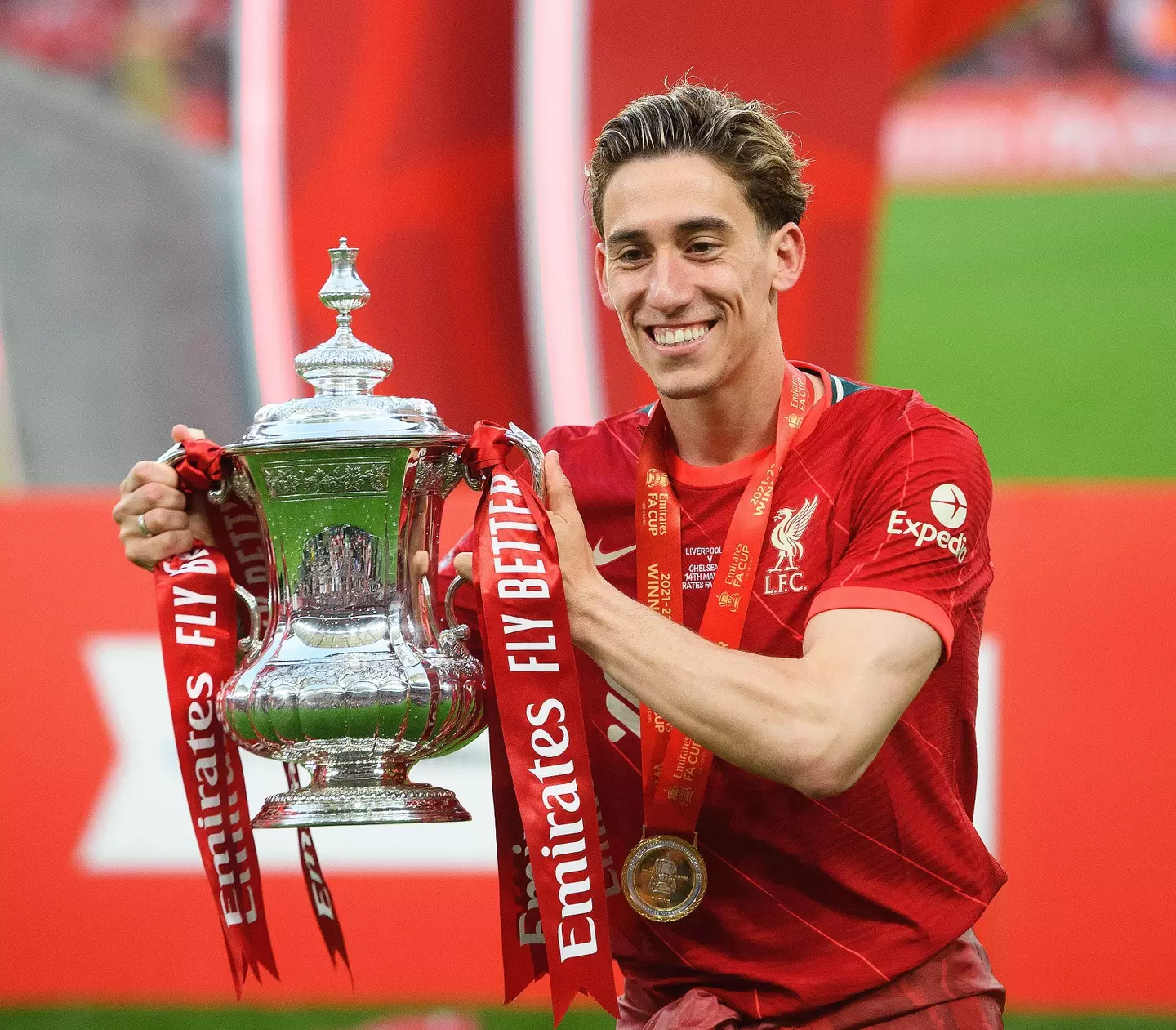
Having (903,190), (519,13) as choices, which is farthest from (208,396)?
(903,190)

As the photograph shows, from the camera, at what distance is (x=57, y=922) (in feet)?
11.5

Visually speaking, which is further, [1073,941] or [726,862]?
[1073,941]

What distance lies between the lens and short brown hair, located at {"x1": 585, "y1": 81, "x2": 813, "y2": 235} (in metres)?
2.00

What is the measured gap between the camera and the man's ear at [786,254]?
2098 mm

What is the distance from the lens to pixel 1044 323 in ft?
20.6

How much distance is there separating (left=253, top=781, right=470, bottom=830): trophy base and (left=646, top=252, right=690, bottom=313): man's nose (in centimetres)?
67

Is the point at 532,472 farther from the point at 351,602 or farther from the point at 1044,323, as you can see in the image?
the point at 1044,323

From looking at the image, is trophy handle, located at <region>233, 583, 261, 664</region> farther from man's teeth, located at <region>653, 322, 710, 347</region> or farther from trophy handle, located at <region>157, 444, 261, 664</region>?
man's teeth, located at <region>653, 322, 710, 347</region>

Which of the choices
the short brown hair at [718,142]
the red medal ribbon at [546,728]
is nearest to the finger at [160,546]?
the red medal ribbon at [546,728]

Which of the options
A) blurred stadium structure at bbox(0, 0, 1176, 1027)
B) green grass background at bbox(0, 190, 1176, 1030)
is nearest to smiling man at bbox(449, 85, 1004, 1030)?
blurred stadium structure at bbox(0, 0, 1176, 1027)

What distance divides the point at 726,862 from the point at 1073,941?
5.09 ft

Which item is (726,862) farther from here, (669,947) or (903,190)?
(903,190)

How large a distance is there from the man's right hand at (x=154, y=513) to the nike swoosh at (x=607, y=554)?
1.77ft

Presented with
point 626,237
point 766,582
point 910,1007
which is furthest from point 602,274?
point 910,1007
